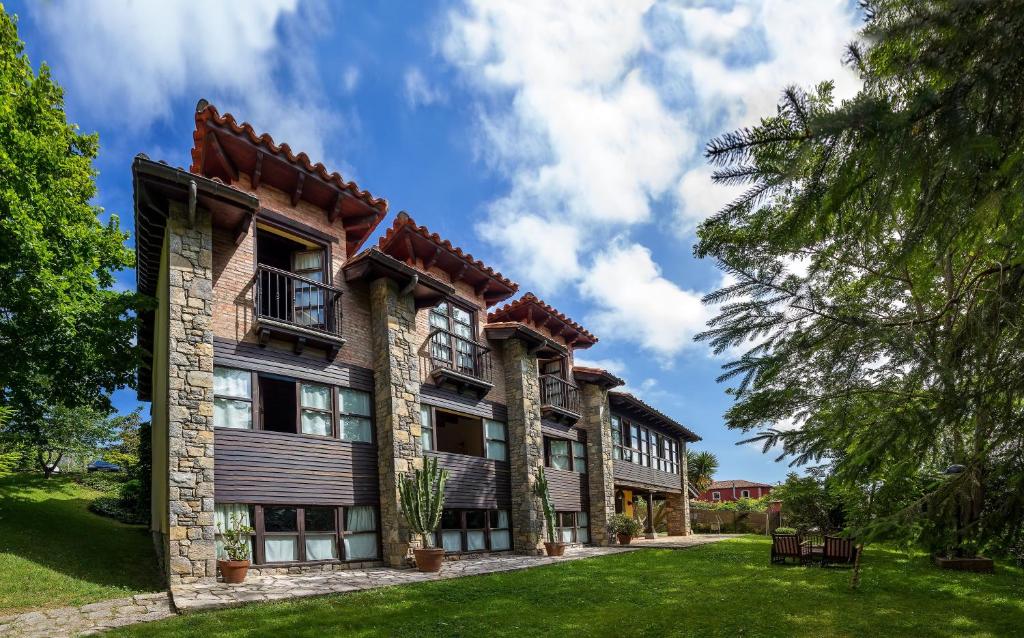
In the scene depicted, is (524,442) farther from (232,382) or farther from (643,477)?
(643,477)

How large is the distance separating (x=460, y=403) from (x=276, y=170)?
7.94 m

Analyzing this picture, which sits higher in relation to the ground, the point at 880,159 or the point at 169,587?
the point at 880,159

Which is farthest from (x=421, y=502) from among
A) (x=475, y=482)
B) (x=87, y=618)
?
(x=87, y=618)

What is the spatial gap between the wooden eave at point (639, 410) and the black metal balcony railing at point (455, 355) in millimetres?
8191

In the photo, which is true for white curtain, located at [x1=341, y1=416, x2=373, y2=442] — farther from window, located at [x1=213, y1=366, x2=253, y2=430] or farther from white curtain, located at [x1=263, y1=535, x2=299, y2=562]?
white curtain, located at [x1=263, y1=535, x2=299, y2=562]

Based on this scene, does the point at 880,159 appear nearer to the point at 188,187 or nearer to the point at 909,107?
the point at 909,107

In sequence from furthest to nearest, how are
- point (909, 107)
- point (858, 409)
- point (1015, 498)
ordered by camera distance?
point (858, 409), point (1015, 498), point (909, 107)

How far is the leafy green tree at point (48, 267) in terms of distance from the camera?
15.4 metres

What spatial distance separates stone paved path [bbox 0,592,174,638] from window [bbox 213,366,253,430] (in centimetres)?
340

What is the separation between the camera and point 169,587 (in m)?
10.6

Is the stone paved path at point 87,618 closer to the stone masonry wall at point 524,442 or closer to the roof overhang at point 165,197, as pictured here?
the roof overhang at point 165,197

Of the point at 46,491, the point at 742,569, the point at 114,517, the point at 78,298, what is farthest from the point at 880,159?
the point at 46,491

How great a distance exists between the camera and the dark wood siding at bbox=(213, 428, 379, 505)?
1224cm

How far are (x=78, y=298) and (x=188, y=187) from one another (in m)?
7.47
